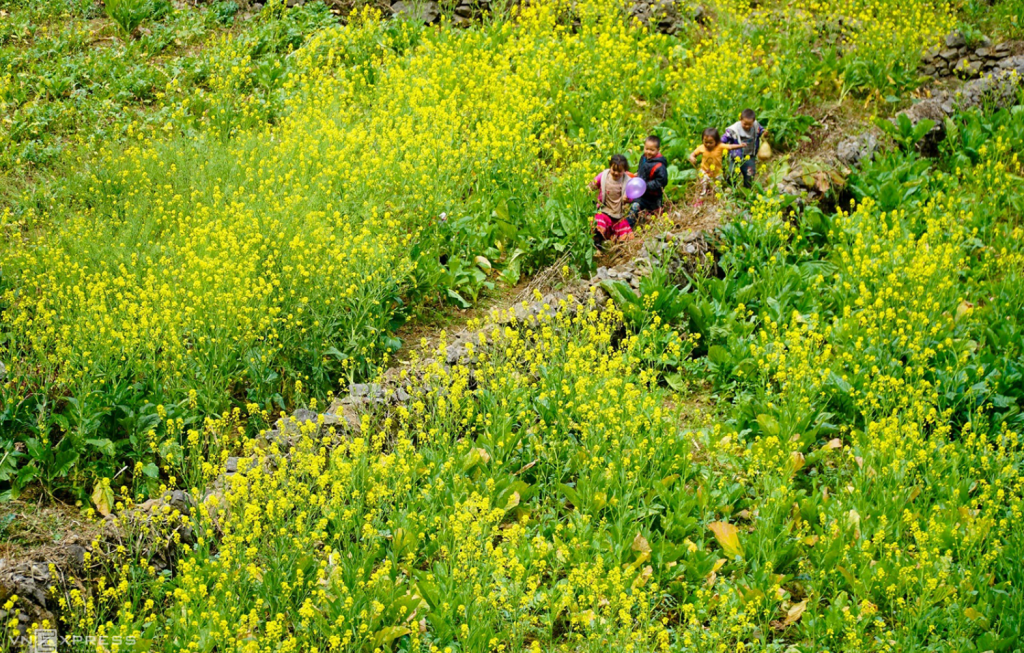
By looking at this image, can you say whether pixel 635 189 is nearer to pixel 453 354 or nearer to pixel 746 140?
pixel 746 140

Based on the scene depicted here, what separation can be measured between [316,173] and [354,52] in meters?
2.86

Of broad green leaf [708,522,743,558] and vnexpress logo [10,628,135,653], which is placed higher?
vnexpress logo [10,628,135,653]

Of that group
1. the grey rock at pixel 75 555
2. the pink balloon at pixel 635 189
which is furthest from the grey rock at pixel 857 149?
the grey rock at pixel 75 555

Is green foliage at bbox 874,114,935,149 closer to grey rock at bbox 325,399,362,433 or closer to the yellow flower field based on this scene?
the yellow flower field

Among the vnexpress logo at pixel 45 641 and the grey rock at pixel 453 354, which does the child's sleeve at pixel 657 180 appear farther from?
the vnexpress logo at pixel 45 641

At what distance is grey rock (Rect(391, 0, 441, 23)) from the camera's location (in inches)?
444

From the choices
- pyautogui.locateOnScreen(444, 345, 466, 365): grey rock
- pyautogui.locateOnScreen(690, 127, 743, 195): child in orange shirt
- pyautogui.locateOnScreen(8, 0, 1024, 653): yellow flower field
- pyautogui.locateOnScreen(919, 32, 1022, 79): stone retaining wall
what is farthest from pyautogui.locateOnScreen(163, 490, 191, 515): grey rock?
pyautogui.locateOnScreen(919, 32, 1022, 79): stone retaining wall

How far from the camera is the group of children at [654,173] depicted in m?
8.19

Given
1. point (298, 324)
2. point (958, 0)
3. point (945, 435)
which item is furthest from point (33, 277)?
point (958, 0)

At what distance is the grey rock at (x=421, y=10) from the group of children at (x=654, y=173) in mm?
3784

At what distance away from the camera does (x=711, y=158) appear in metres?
8.70

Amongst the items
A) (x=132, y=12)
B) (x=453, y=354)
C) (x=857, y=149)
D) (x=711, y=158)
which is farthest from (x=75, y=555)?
(x=132, y=12)

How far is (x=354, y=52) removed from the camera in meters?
10.5

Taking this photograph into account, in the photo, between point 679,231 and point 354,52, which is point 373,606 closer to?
point 679,231
